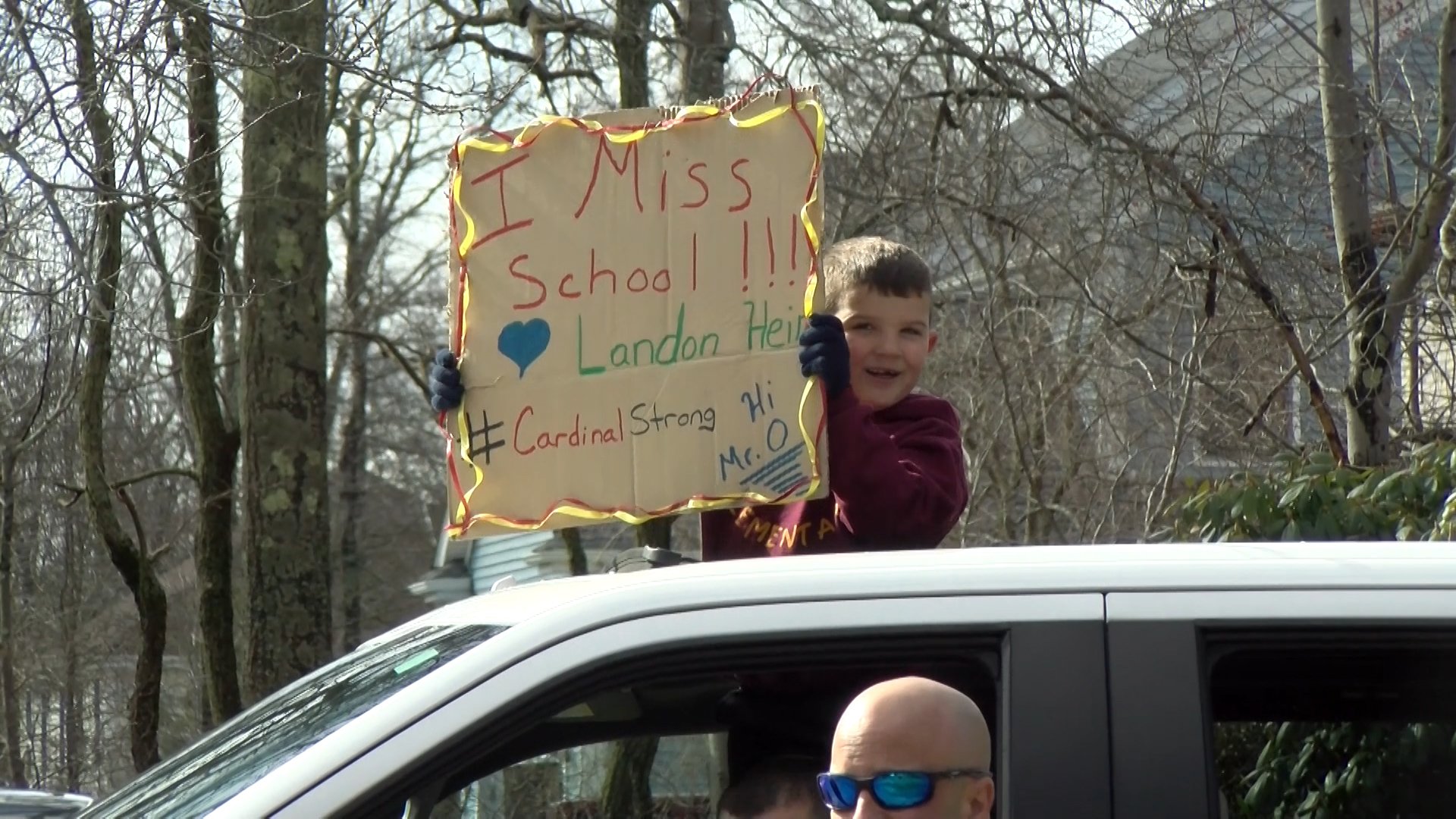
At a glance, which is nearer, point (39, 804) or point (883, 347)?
point (883, 347)

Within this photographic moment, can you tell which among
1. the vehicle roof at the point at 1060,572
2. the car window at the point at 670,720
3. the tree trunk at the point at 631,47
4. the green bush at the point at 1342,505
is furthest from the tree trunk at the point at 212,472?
the vehicle roof at the point at 1060,572

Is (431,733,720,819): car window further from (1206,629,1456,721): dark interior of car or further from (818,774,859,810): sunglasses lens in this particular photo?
(1206,629,1456,721): dark interior of car

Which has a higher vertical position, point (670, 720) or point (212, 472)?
point (212, 472)

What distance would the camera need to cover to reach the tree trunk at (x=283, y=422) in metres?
7.40

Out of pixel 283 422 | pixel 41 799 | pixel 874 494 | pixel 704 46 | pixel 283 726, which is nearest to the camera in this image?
pixel 283 726

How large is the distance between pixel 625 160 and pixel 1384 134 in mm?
4483

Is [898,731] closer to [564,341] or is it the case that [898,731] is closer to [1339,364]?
[564,341]

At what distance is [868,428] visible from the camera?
2.60 m

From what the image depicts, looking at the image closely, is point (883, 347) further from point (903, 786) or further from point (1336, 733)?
point (903, 786)

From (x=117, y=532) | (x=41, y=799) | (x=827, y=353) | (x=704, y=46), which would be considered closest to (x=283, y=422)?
(x=117, y=532)

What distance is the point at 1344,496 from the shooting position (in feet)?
14.9

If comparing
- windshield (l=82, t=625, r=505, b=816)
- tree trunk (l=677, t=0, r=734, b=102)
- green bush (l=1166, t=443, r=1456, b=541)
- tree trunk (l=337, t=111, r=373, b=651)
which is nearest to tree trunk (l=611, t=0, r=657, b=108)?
tree trunk (l=677, t=0, r=734, b=102)

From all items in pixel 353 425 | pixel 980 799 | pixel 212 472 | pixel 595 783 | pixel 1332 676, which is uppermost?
pixel 353 425

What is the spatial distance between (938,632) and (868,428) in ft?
2.78
